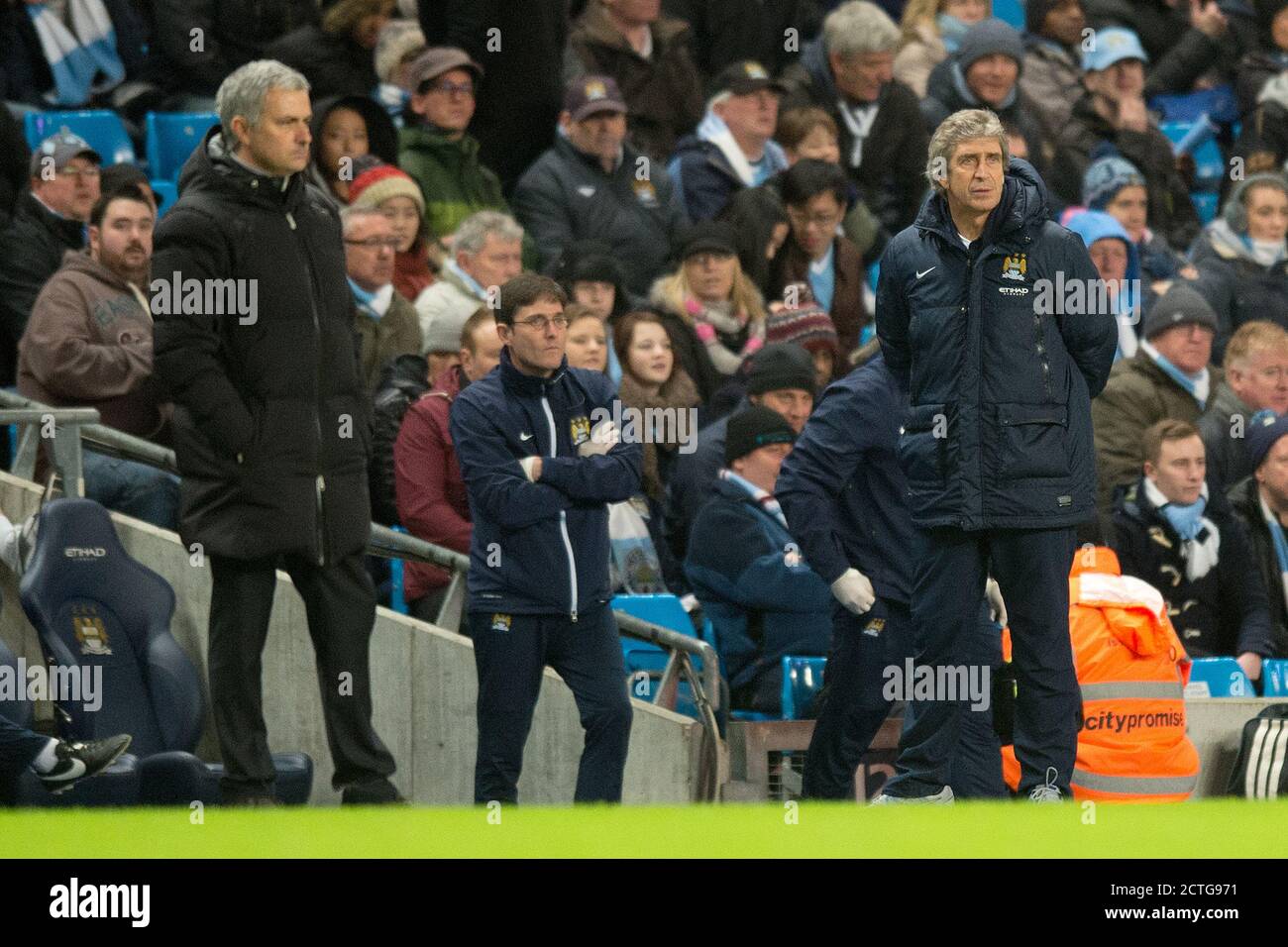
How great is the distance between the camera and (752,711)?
378 inches

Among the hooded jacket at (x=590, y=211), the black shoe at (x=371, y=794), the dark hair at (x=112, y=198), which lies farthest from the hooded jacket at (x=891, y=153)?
the black shoe at (x=371, y=794)

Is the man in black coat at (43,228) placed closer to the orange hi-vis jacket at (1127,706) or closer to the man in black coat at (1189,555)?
the man in black coat at (1189,555)

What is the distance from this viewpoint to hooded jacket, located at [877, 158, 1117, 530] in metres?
7.47

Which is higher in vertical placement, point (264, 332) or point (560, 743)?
point (264, 332)

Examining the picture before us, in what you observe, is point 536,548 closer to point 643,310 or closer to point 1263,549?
point 643,310

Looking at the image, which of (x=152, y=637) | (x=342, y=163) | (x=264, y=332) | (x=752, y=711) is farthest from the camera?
(x=342, y=163)

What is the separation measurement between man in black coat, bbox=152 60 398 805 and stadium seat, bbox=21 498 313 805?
63cm

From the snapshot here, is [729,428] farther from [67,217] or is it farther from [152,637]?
[67,217]

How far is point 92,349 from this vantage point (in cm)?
977

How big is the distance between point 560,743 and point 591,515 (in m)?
1.33

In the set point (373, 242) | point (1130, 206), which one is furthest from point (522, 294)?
point (1130, 206)
